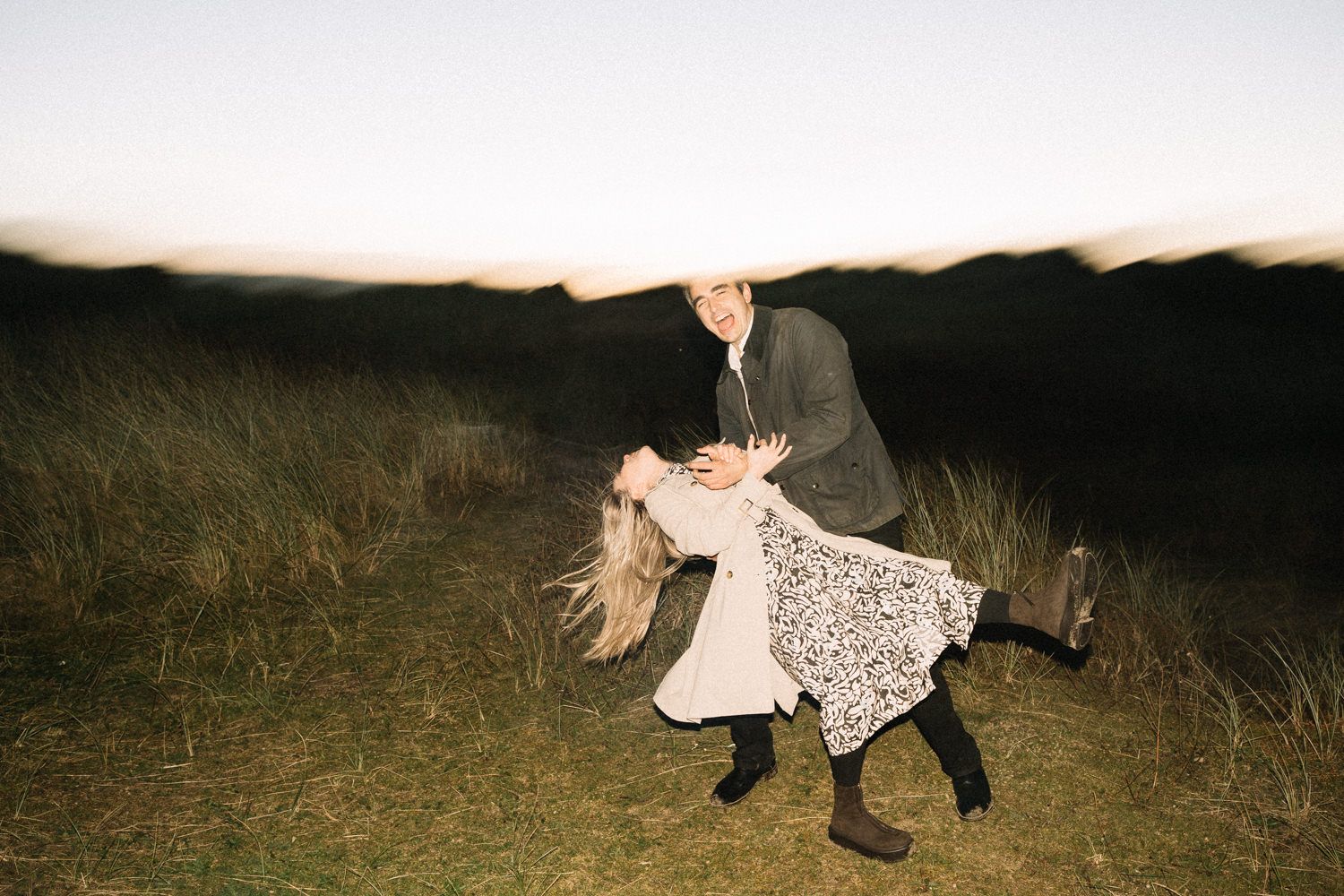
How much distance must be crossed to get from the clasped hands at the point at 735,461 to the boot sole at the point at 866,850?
116 cm

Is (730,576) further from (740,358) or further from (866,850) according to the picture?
(866,850)

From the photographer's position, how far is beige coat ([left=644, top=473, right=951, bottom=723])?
111 inches

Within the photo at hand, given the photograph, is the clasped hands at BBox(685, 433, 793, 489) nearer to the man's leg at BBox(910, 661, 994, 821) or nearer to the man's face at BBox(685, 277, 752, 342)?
the man's face at BBox(685, 277, 752, 342)

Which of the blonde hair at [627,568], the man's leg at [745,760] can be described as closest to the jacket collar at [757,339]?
the blonde hair at [627,568]

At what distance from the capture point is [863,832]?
9.41 feet

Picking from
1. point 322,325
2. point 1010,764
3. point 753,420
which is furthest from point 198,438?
point 322,325

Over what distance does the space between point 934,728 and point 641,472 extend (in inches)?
48.8

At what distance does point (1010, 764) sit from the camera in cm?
347

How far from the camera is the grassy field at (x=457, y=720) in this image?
294 centimetres

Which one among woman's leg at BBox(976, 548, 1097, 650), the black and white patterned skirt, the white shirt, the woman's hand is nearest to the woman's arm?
the woman's hand

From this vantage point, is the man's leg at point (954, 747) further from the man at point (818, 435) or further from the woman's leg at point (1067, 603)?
the woman's leg at point (1067, 603)

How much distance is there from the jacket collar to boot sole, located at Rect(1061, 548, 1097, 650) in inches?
43.6

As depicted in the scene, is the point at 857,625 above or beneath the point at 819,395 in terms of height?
beneath

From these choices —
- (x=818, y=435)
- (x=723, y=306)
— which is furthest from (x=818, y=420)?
(x=723, y=306)
